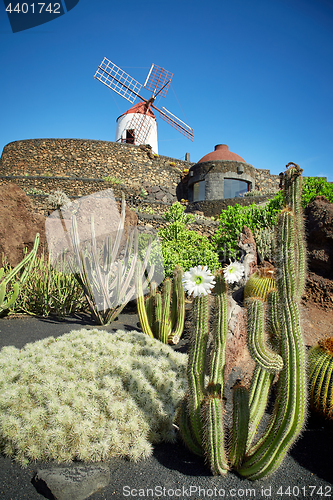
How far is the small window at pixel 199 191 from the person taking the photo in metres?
19.4

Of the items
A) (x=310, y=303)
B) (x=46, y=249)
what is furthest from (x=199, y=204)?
(x=310, y=303)

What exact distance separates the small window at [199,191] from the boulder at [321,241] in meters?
13.8

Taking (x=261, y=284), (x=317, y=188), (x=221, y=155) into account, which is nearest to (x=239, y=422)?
(x=261, y=284)

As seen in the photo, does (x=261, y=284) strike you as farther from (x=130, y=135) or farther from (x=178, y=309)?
(x=130, y=135)

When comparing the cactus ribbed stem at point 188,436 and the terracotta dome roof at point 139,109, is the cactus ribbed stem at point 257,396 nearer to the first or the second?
the cactus ribbed stem at point 188,436

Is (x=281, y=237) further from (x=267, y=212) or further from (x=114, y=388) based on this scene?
(x=267, y=212)

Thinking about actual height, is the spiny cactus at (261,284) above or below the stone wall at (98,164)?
below

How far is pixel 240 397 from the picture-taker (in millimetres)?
1791

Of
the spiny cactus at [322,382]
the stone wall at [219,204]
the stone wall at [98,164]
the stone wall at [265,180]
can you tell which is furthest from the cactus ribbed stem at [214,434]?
the stone wall at [265,180]

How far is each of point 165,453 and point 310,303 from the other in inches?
162

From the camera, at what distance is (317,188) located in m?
9.63

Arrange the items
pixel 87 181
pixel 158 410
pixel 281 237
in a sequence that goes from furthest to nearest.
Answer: pixel 87 181, pixel 158 410, pixel 281 237

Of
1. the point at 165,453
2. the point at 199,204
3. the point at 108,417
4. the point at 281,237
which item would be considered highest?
→ the point at 199,204

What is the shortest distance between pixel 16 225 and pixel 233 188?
15118 millimetres
